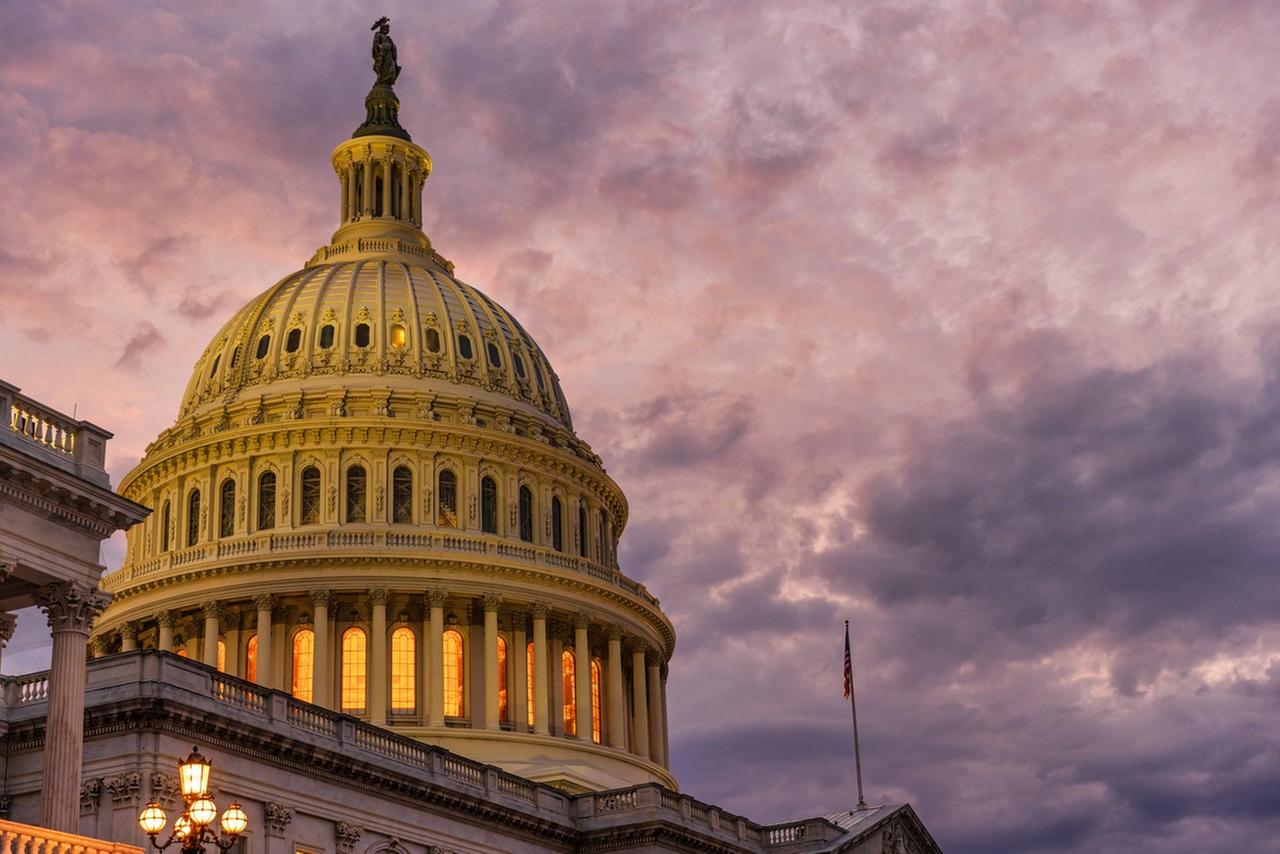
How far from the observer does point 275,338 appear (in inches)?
3610

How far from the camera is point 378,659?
8044 centimetres

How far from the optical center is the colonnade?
265ft

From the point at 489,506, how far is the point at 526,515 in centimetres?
211

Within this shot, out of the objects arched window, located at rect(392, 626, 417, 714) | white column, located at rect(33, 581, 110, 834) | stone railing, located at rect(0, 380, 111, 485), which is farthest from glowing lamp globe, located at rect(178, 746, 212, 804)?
arched window, located at rect(392, 626, 417, 714)

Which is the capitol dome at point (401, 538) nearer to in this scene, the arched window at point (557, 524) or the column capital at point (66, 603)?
the arched window at point (557, 524)

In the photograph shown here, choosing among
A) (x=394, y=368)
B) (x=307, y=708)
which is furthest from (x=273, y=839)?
(x=394, y=368)

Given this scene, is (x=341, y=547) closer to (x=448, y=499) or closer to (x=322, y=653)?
(x=322, y=653)

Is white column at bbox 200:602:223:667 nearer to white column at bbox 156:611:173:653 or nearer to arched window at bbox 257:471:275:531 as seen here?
white column at bbox 156:611:173:653

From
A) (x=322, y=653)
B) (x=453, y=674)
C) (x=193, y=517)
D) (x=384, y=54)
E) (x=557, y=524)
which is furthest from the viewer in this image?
(x=384, y=54)

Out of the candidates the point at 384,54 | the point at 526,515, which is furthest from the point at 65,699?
the point at 384,54

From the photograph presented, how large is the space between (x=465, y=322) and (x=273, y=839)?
1797 inches

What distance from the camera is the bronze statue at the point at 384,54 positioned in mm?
108062

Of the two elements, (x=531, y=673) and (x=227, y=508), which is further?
(x=227, y=508)

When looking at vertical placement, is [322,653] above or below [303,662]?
below
